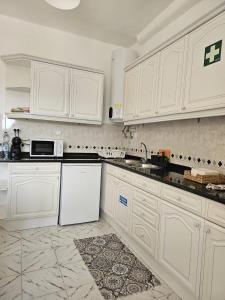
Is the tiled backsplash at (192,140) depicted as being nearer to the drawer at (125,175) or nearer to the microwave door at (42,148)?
the drawer at (125,175)

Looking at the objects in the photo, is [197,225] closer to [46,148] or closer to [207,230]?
[207,230]

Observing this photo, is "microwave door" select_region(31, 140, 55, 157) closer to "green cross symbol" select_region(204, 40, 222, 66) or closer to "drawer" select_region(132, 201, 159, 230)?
"drawer" select_region(132, 201, 159, 230)

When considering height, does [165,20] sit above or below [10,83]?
above

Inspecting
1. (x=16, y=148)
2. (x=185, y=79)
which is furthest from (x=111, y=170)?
(x=185, y=79)

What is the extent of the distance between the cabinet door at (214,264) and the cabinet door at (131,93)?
1737 mm

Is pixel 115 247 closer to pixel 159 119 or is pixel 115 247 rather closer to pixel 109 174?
pixel 109 174

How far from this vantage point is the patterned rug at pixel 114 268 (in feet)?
5.29

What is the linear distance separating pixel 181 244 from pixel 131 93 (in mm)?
1977

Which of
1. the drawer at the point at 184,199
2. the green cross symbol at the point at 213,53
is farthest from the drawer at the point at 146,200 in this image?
the green cross symbol at the point at 213,53

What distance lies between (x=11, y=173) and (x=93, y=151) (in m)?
1.32

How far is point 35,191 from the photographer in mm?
2506

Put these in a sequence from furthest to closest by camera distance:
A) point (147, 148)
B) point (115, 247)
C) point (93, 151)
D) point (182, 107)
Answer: point (93, 151) → point (147, 148) → point (115, 247) → point (182, 107)

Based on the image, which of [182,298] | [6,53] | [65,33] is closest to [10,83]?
[6,53]

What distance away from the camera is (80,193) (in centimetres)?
271
